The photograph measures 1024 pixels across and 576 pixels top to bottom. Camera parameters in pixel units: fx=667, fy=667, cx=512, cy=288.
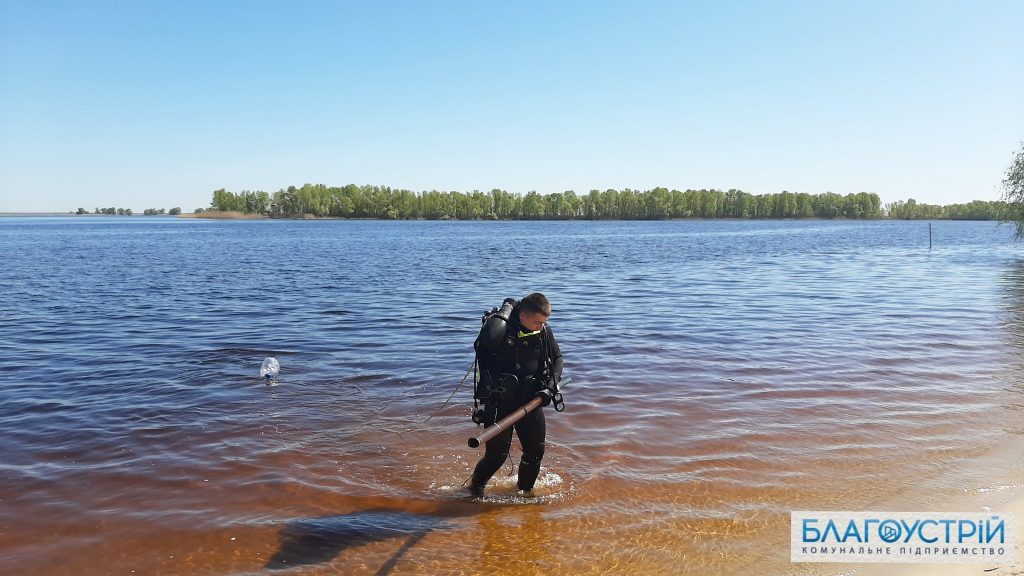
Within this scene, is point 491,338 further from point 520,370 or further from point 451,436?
point 451,436

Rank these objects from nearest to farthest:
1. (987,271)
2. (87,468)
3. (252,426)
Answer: (87,468) < (252,426) < (987,271)

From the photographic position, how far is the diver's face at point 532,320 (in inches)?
235

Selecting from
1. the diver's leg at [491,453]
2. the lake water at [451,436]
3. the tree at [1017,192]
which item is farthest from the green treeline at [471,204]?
the diver's leg at [491,453]

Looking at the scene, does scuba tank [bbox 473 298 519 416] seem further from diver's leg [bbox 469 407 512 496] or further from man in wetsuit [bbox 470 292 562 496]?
diver's leg [bbox 469 407 512 496]

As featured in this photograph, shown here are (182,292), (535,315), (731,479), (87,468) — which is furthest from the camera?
(182,292)

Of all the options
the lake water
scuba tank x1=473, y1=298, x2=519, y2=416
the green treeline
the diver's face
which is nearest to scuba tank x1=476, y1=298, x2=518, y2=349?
scuba tank x1=473, y1=298, x2=519, y2=416

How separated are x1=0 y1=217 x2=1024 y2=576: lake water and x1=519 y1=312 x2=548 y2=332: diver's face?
6.14 ft

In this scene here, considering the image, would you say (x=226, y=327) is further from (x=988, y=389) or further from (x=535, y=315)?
(x=988, y=389)

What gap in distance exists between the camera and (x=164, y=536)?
6.12m

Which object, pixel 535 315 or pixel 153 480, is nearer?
pixel 535 315

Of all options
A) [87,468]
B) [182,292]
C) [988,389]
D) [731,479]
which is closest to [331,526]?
[87,468]

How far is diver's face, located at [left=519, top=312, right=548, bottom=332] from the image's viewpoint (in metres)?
5.98

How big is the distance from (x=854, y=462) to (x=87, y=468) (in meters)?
8.80

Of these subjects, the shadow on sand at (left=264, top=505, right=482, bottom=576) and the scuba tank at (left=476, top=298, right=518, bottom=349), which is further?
the scuba tank at (left=476, top=298, right=518, bottom=349)
